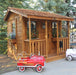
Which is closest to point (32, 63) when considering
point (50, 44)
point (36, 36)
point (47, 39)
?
point (36, 36)

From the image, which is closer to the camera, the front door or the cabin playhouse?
the cabin playhouse

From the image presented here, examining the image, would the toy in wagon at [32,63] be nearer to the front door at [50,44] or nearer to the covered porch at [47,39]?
the covered porch at [47,39]

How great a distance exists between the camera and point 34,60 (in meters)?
3.88

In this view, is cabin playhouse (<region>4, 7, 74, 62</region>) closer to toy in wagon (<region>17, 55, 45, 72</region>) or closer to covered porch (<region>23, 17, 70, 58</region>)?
covered porch (<region>23, 17, 70, 58</region>)

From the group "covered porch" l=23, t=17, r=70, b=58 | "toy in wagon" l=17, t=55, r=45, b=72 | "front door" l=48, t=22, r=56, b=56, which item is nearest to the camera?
"toy in wagon" l=17, t=55, r=45, b=72

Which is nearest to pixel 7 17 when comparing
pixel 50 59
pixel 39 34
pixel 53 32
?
pixel 39 34

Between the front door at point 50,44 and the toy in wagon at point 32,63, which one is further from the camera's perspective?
the front door at point 50,44

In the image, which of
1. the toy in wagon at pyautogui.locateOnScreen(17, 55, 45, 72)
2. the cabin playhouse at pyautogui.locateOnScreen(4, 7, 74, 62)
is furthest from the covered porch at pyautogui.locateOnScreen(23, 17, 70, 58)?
the toy in wagon at pyautogui.locateOnScreen(17, 55, 45, 72)

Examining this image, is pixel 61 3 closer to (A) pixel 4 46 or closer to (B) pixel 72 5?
(B) pixel 72 5

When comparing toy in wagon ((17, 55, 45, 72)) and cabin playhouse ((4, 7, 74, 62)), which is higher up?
cabin playhouse ((4, 7, 74, 62))

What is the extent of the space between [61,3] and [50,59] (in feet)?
29.5

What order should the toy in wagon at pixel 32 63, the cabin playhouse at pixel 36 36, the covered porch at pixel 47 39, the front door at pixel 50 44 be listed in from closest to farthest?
the toy in wagon at pixel 32 63 → the cabin playhouse at pixel 36 36 → the covered porch at pixel 47 39 → the front door at pixel 50 44

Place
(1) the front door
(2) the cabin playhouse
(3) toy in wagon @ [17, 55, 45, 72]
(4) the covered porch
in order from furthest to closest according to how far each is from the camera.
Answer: (1) the front door < (4) the covered porch < (2) the cabin playhouse < (3) toy in wagon @ [17, 55, 45, 72]

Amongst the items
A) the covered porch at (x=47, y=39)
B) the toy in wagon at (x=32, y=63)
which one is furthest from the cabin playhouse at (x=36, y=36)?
the toy in wagon at (x=32, y=63)
